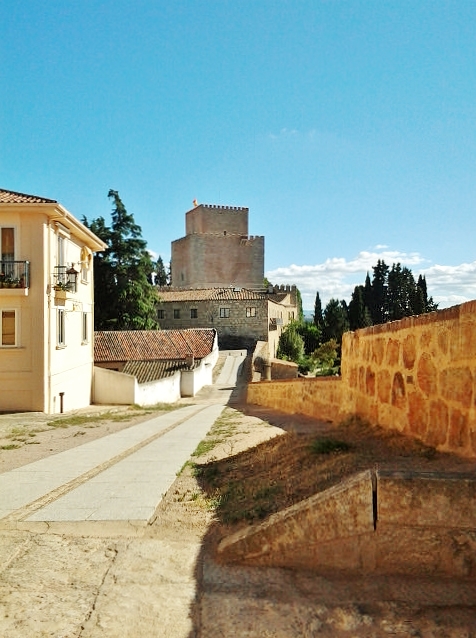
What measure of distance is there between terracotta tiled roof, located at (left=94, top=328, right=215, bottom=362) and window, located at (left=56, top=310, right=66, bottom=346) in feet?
37.5

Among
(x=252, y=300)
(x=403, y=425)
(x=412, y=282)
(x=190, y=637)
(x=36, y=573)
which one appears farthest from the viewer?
(x=412, y=282)

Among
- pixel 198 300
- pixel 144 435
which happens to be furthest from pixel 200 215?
pixel 144 435

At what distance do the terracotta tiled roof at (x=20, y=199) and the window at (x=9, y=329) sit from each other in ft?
11.7

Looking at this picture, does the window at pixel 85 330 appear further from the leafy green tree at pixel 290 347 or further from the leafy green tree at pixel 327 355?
the leafy green tree at pixel 290 347

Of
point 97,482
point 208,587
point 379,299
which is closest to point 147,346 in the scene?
point 97,482

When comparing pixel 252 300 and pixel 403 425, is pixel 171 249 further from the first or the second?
pixel 403 425

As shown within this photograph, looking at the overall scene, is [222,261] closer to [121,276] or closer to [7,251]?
[121,276]

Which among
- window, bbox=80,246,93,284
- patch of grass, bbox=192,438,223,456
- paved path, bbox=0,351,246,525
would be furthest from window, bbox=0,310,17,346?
patch of grass, bbox=192,438,223,456

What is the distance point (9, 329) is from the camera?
16.5 metres

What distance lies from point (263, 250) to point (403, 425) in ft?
210

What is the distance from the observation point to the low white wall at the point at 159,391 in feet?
74.1

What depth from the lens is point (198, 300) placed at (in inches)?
1987

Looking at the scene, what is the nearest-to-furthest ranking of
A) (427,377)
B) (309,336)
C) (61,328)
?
(427,377) < (61,328) < (309,336)

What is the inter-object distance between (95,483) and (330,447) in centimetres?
228
